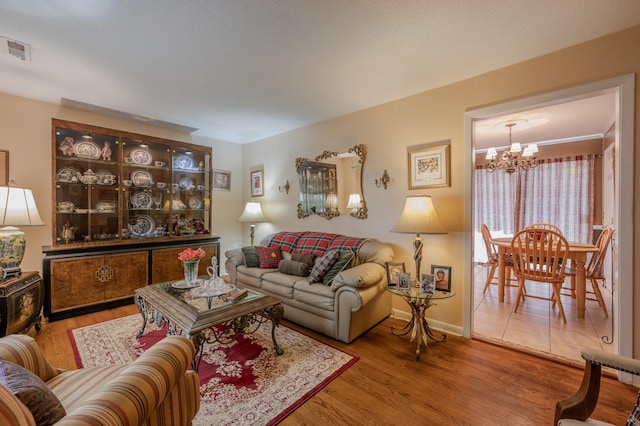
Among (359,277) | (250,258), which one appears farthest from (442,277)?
(250,258)

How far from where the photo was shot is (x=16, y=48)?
2.12m

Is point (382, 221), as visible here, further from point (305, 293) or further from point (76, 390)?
point (76, 390)

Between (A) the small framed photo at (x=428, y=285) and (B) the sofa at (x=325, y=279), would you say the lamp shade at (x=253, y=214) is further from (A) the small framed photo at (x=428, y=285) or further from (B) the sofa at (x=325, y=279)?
(A) the small framed photo at (x=428, y=285)

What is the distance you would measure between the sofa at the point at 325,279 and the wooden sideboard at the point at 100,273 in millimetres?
1005

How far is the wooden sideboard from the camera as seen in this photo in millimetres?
3002

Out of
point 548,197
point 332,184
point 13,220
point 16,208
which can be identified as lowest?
point 13,220

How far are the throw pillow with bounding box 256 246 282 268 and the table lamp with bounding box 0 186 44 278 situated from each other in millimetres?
2207

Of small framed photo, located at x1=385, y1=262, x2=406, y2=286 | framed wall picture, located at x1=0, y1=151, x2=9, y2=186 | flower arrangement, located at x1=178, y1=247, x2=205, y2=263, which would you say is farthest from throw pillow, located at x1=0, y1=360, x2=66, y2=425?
framed wall picture, located at x1=0, y1=151, x2=9, y2=186

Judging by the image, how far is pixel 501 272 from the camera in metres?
3.58

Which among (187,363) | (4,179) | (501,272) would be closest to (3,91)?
(4,179)

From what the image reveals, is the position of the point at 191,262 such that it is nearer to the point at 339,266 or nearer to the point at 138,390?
the point at 339,266

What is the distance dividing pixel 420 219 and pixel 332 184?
1.53m

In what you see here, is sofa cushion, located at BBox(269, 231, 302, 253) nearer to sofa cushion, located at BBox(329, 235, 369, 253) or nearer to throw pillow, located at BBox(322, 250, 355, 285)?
sofa cushion, located at BBox(329, 235, 369, 253)

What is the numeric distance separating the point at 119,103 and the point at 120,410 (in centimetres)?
361
